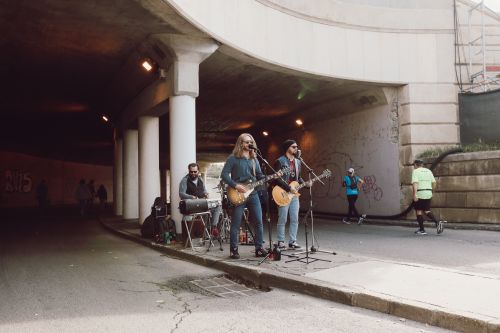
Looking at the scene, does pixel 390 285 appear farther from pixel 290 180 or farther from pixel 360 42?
pixel 360 42

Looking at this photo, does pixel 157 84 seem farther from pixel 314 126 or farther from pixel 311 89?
pixel 314 126

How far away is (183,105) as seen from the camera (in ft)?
34.8

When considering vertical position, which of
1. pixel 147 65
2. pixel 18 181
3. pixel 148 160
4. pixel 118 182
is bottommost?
pixel 118 182

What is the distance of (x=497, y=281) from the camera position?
17.0 ft

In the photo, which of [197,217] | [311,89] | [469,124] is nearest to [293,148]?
[197,217]

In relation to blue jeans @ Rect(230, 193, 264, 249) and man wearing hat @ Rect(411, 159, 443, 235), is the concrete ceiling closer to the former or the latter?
blue jeans @ Rect(230, 193, 264, 249)

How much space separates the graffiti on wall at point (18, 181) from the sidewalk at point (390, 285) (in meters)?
29.6

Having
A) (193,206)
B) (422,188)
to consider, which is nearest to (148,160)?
(193,206)

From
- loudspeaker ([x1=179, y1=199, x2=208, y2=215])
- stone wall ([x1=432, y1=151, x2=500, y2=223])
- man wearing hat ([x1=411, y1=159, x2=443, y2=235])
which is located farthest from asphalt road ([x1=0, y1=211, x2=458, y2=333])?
stone wall ([x1=432, y1=151, x2=500, y2=223])

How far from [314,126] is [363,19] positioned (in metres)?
5.99

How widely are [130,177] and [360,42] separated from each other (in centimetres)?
1067

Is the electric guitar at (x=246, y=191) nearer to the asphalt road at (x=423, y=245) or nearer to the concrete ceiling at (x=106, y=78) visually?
the asphalt road at (x=423, y=245)

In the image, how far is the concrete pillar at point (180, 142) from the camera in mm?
10523

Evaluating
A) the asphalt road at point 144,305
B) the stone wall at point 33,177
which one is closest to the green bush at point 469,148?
the asphalt road at point 144,305
